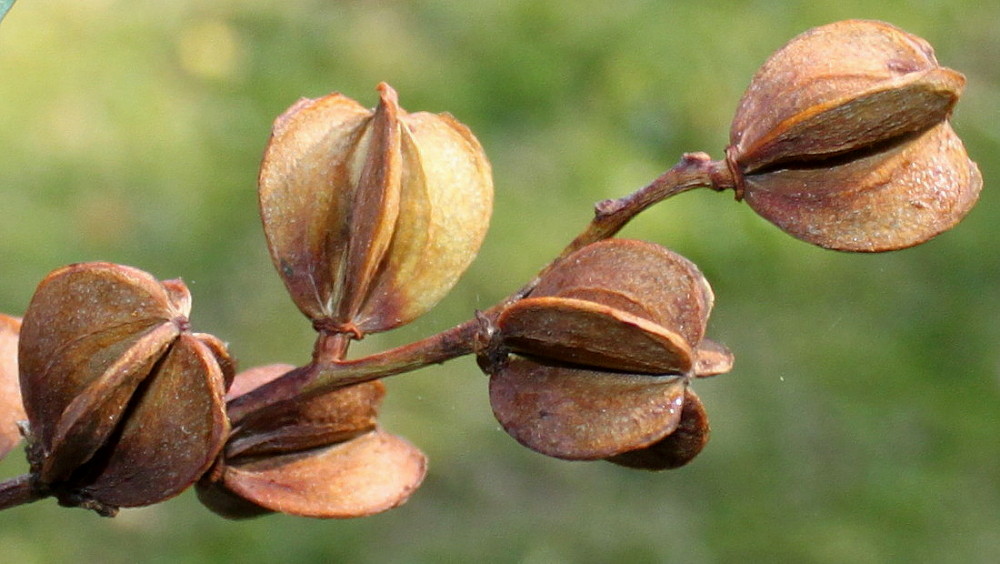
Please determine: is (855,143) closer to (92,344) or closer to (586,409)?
(586,409)

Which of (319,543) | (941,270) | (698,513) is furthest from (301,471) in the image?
(941,270)

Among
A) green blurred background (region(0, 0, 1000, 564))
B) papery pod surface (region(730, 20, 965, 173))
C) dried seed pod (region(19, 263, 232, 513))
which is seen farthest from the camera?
green blurred background (region(0, 0, 1000, 564))

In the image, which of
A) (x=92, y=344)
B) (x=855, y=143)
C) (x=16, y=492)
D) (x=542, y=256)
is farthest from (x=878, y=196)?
(x=542, y=256)

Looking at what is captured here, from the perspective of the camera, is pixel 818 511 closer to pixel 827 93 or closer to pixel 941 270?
pixel 941 270

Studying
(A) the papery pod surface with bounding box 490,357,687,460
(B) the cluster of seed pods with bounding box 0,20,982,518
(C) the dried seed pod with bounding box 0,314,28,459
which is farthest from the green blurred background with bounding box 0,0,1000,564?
(A) the papery pod surface with bounding box 490,357,687,460

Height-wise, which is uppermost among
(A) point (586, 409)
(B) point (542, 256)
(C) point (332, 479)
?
(A) point (586, 409)

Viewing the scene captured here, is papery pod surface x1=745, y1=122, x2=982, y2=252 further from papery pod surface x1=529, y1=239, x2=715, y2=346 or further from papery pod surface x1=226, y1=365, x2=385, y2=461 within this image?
papery pod surface x1=226, y1=365, x2=385, y2=461

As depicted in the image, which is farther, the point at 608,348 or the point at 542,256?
the point at 542,256
